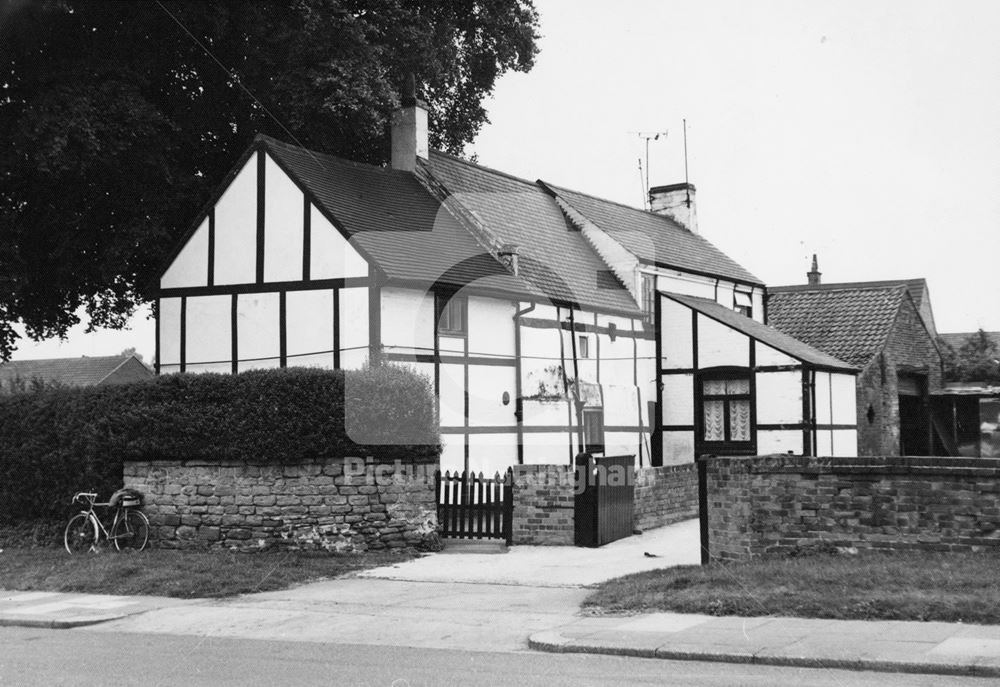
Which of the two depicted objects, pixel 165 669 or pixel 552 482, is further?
pixel 552 482

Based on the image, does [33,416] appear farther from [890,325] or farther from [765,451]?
[890,325]

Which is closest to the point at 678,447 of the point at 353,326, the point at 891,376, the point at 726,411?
the point at 726,411

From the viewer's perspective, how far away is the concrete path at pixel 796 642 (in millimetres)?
8820

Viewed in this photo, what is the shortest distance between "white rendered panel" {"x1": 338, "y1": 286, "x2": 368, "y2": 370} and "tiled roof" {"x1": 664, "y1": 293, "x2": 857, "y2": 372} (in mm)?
11622

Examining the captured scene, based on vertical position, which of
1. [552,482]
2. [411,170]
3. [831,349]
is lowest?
[552,482]

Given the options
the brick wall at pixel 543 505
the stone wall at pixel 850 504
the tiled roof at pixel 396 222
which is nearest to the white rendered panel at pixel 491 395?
the tiled roof at pixel 396 222

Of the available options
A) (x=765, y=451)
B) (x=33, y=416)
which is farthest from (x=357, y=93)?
(x=765, y=451)

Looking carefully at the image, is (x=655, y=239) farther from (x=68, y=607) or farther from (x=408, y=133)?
(x=68, y=607)

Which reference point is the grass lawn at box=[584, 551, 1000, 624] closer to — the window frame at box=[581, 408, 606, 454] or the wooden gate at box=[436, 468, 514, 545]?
the wooden gate at box=[436, 468, 514, 545]

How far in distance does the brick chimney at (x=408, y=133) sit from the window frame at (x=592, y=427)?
24.4 feet

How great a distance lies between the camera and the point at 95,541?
59.6ft

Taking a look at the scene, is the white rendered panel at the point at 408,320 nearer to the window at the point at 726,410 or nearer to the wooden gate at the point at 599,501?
the wooden gate at the point at 599,501

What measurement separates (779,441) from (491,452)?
8509mm

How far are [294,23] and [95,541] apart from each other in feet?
43.9
